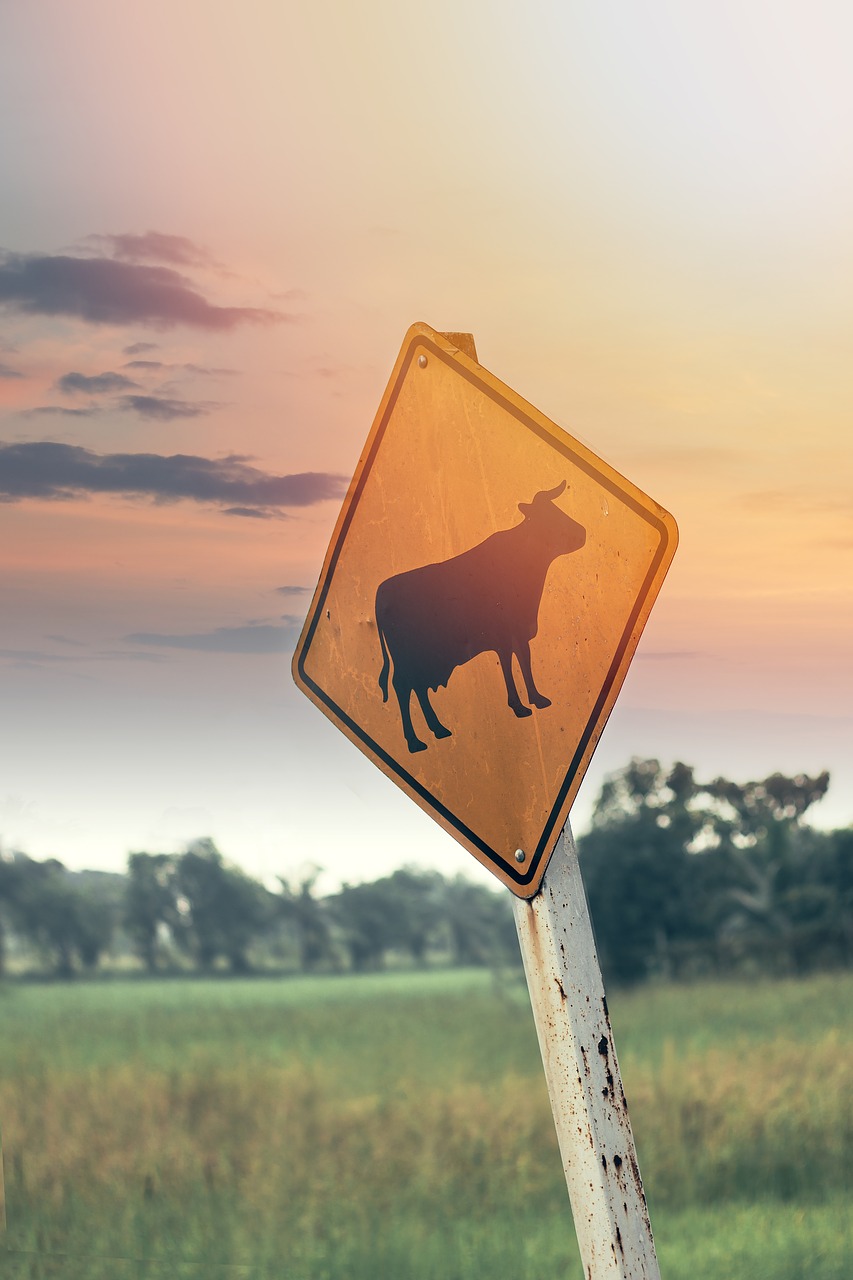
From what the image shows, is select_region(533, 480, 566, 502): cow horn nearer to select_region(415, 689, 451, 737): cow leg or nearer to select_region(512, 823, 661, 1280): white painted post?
select_region(415, 689, 451, 737): cow leg

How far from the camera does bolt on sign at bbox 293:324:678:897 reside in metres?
1.13

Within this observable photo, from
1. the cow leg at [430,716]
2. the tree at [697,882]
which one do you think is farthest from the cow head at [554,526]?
the tree at [697,882]

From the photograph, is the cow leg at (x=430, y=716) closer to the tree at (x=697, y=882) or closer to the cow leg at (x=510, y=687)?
the cow leg at (x=510, y=687)

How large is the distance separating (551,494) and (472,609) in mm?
155

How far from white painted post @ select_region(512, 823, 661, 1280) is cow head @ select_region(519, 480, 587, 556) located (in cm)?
31

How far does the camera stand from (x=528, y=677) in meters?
1.15

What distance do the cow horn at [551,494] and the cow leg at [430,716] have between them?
9.8 inches

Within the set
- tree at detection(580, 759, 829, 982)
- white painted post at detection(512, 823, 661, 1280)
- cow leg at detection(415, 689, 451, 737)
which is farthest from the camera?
tree at detection(580, 759, 829, 982)

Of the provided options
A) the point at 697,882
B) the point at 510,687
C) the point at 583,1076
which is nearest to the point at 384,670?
the point at 510,687

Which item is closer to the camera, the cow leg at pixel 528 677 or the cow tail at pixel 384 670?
the cow leg at pixel 528 677

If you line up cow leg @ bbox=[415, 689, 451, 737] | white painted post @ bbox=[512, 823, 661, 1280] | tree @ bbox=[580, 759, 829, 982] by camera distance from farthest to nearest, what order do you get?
tree @ bbox=[580, 759, 829, 982]
cow leg @ bbox=[415, 689, 451, 737]
white painted post @ bbox=[512, 823, 661, 1280]

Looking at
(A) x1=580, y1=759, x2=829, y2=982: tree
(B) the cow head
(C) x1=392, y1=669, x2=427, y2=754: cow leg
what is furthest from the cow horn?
(A) x1=580, y1=759, x2=829, y2=982: tree

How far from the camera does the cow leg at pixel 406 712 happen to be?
122cm

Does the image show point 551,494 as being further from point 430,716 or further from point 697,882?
point 697,882
